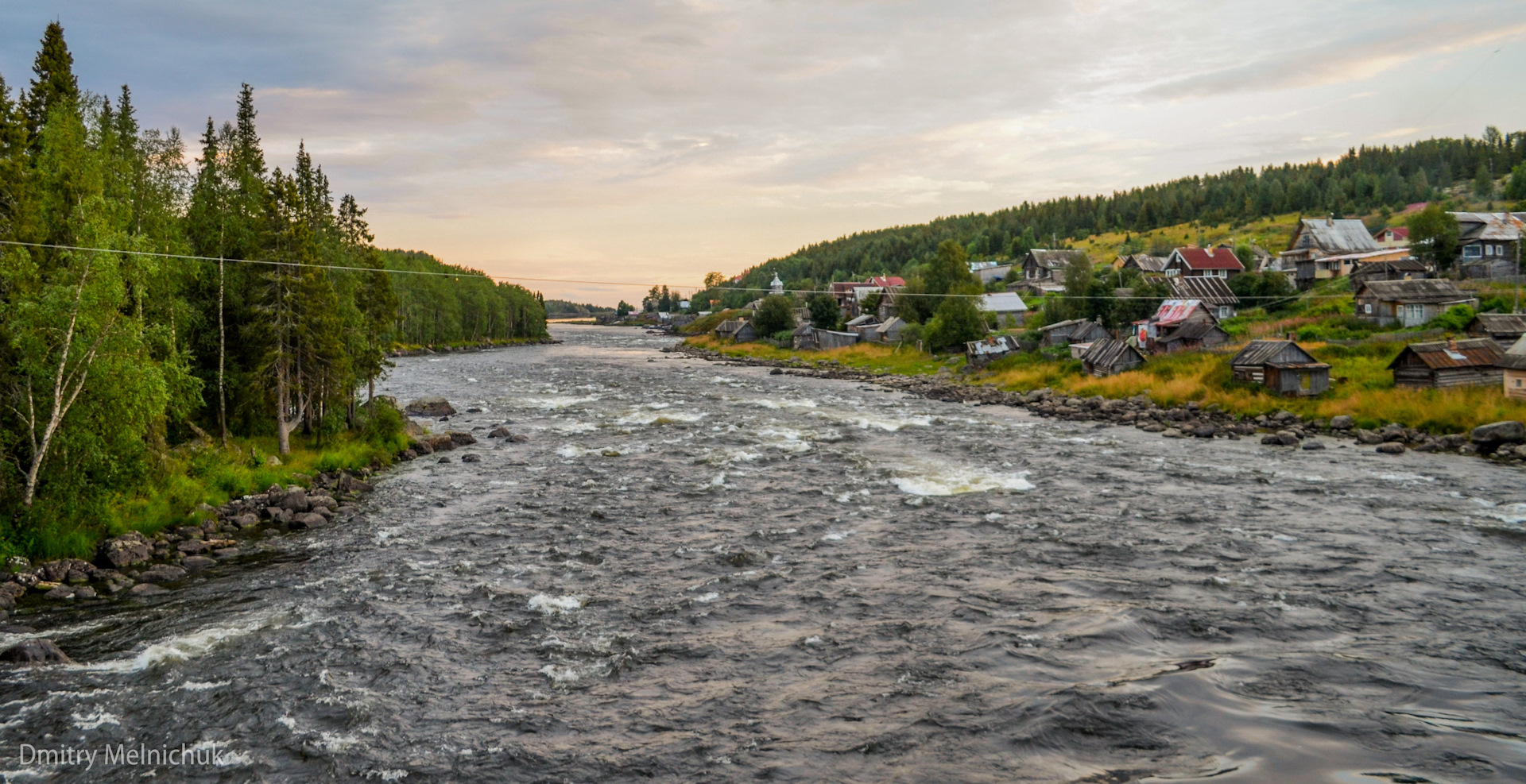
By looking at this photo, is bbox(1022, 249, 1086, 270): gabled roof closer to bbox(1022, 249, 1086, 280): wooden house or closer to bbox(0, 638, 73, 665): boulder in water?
bbox(1022, 249, 1086, 280): wooden house

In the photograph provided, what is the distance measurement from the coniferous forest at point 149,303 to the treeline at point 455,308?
77.0m

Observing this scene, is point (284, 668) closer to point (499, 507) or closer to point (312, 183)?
point (499, 507)

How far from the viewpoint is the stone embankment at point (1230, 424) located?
30.7 m

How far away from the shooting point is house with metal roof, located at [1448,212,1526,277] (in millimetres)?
65125

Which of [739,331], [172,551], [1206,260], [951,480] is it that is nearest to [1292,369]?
[951,480]

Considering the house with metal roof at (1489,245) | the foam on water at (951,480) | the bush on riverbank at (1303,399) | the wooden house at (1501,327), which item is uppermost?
the house with metal roof at (1489,245)

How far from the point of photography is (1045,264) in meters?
115

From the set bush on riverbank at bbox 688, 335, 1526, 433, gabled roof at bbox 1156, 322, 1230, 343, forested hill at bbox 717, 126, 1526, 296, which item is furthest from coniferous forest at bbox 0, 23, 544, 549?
forested hill at bbox 717, 126, 1526, 296

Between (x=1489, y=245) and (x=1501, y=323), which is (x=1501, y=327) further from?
(x=1489, y=245)

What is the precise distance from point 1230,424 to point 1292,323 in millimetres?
23227

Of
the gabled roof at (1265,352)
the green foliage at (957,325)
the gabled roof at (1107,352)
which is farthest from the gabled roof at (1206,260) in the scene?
the gabled roof at (1265,352)

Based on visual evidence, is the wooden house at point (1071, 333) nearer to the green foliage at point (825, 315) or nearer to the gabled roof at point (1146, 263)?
the gabled roof at point (1146, 263)

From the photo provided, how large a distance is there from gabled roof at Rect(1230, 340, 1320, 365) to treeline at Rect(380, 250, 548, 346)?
306 feet

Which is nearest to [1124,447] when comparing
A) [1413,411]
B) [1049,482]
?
[1049,482]
